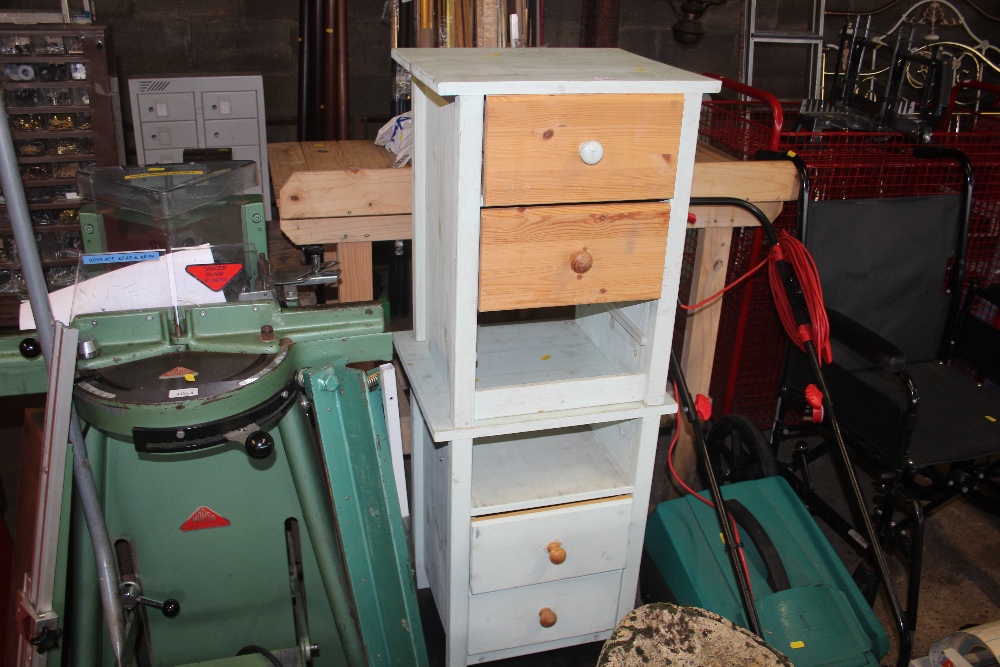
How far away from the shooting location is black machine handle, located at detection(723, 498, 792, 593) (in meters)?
1.70

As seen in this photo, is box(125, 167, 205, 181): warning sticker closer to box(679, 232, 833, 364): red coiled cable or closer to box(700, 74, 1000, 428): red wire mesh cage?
box(679, 232, 833, 364): red coiled cable

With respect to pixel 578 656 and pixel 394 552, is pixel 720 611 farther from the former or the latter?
pixel 394 552

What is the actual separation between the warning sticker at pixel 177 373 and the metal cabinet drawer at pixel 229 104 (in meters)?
2.57

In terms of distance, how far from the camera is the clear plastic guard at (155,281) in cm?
137

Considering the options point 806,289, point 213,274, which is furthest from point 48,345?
point 806,289

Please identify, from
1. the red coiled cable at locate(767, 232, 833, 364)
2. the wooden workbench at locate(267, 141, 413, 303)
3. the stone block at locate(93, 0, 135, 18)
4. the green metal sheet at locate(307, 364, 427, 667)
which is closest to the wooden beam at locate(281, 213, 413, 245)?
the wooden workbench at locate(267, 141, 413, 303)

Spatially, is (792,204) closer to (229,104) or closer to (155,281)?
(155,281)

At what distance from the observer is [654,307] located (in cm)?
148

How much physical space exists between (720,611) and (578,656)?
0.40 meters

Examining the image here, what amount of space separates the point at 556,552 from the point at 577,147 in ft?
2.63

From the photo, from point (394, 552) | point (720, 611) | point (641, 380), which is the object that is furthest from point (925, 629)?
point (394, 552)

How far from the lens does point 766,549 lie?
5.66 feet

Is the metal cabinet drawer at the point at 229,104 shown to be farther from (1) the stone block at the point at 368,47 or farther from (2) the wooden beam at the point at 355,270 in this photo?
(2) the wooden beam at the point at 355,270

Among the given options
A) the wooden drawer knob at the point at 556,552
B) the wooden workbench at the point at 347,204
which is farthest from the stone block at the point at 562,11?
the wooden drawer knob at the point at 556,552
